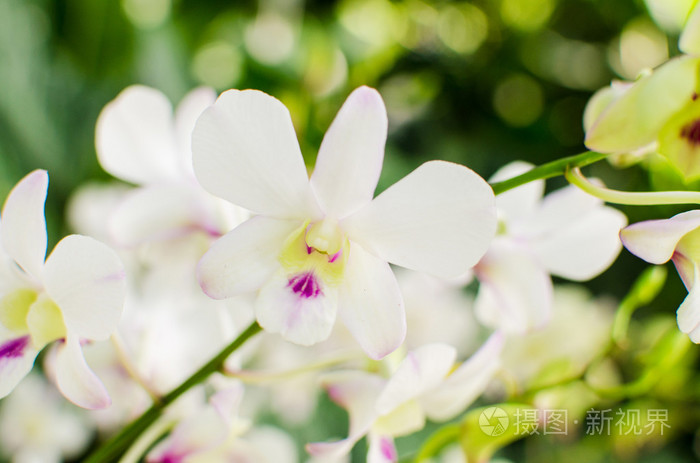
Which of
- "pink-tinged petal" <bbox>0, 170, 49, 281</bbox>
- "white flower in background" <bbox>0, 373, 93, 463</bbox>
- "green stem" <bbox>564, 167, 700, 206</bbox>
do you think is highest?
"pink-tinged petal" <bbox>0, 170, 49, 281</bbox>

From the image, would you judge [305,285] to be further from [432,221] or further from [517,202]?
[517,202]

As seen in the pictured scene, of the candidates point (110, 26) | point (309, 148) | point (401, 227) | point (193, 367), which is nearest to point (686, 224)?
point (401, 227)

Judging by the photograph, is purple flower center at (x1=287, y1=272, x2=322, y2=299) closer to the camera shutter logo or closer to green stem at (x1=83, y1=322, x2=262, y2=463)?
green stem at (x1=83, y1=322, x2=262, y2=463)

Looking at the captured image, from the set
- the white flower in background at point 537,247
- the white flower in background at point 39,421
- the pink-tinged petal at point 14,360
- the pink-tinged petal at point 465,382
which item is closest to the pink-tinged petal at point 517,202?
the white flower in background at point 537,247

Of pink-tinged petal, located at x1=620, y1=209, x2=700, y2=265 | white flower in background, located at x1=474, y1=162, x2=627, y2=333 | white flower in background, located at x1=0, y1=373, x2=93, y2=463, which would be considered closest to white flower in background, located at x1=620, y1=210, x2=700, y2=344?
pink-tinged petal, located at x1=620, y1=209, x2=700, y2=265

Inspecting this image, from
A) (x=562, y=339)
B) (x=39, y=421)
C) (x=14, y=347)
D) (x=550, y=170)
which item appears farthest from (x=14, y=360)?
(x=562, y=339)

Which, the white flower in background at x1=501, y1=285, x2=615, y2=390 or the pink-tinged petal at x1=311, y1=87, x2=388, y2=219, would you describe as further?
the white flower in background at x1=501, y1=285, x2=615, y2=390

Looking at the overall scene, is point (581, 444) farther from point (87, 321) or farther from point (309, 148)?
point (87, 321)
